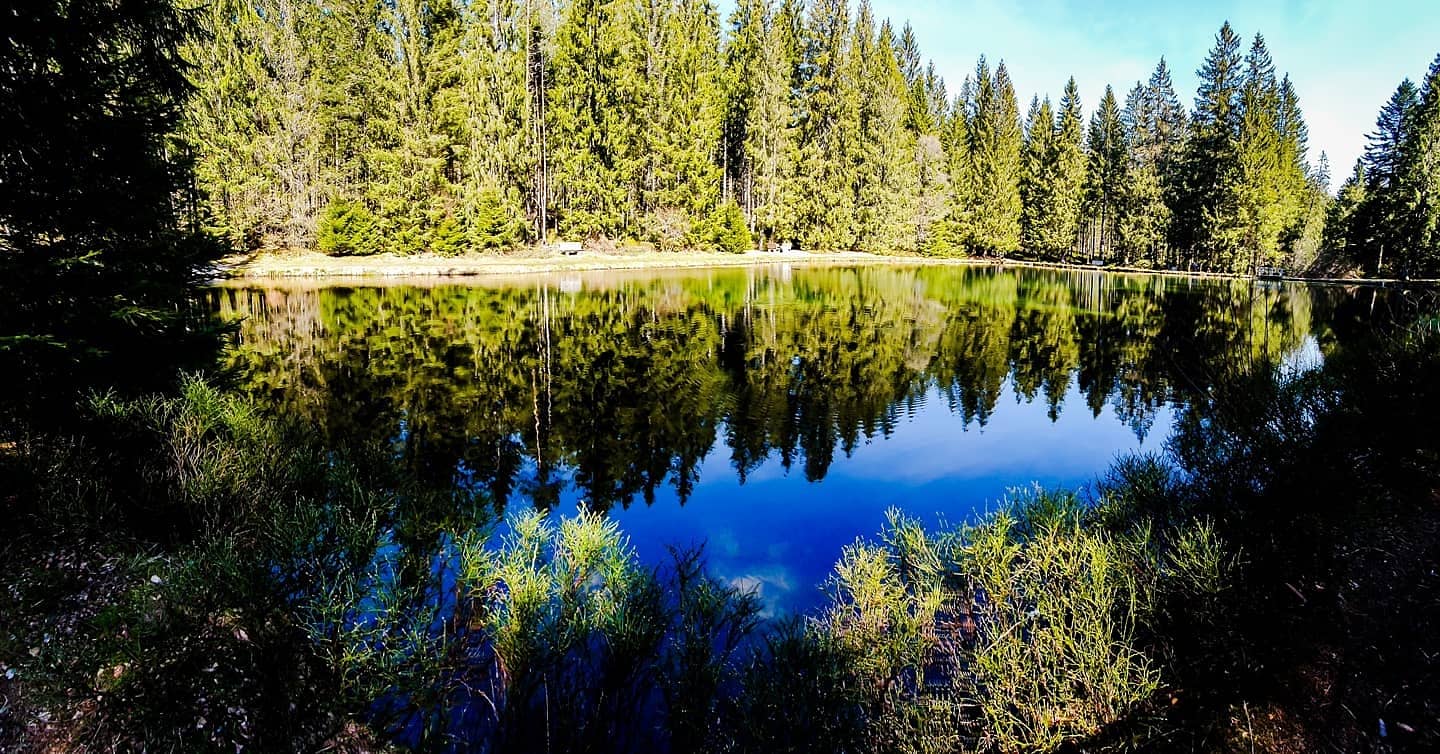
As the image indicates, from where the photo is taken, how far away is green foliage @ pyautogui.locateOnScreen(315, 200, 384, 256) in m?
35.9

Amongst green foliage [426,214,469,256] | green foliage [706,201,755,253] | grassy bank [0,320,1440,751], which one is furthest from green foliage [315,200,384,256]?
grassy bank [0,320,1440,751]

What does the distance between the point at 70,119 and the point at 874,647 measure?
7.70 meters

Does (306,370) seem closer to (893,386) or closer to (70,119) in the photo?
(70,119)

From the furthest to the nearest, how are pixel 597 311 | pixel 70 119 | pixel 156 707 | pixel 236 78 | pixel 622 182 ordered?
pixel 622 182
pixel 236 78
pixel 597 311
pixel 70 119
pixel 156 707

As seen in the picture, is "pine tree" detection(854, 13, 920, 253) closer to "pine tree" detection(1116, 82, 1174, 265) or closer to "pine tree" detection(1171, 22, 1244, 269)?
"pine tree" detection(1116, 82, 1174, 265)

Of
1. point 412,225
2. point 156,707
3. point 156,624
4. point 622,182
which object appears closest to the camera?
point 156,707

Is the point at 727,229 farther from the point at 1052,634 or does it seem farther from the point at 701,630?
the point at 1052,634

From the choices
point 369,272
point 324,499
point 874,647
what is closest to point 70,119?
point 324,499

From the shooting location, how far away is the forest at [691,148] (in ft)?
117

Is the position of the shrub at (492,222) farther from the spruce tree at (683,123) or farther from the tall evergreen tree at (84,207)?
the tall evergreen tree at (84,207)

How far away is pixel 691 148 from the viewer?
145ft

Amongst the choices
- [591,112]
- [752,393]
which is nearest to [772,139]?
[591,112]

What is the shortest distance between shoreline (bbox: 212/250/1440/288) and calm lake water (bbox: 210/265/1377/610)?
8.05 m

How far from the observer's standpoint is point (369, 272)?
33938 mm
